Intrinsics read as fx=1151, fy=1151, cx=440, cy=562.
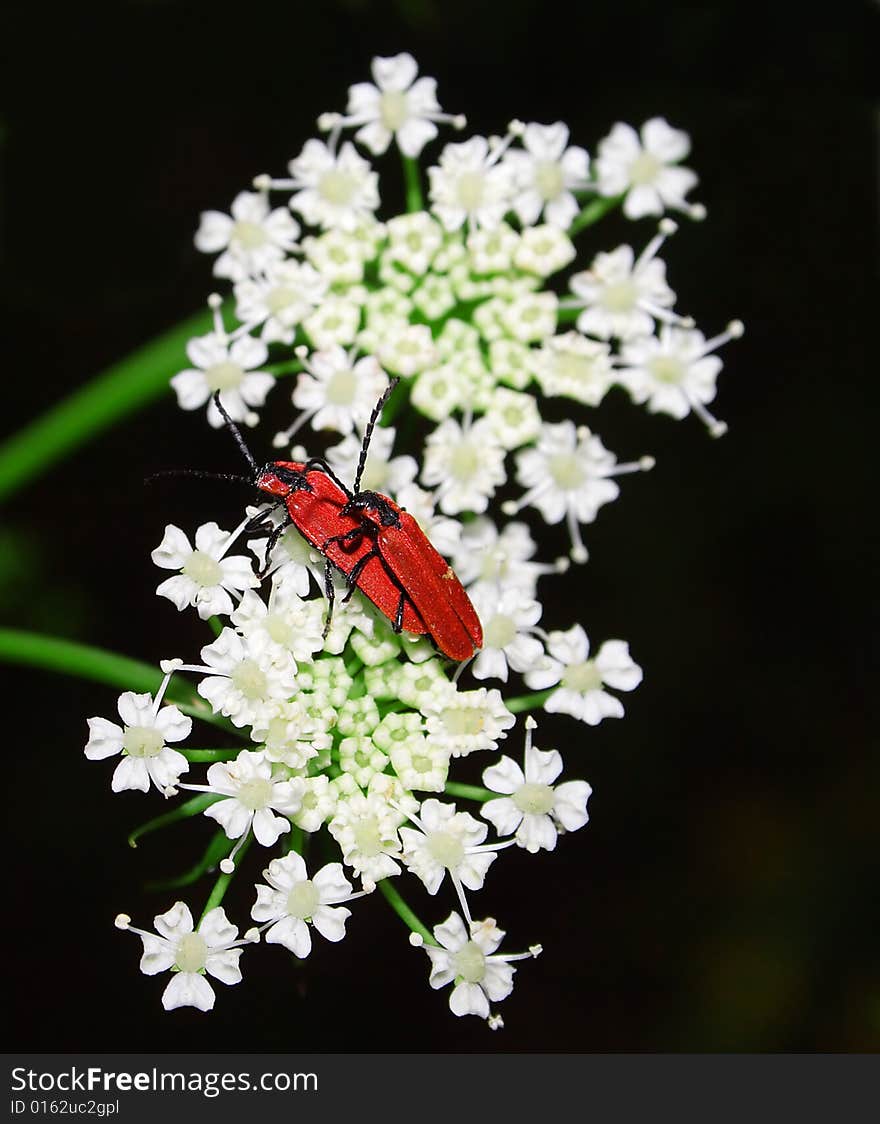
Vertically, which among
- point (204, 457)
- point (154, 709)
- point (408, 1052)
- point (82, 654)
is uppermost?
point (204, 457)

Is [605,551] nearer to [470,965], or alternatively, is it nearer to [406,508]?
[406,508]

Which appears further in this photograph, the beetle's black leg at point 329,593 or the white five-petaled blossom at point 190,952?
the beetle's black leg at point 329,593

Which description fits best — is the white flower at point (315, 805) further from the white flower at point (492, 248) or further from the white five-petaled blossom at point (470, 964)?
the white flower at point (492, 248)

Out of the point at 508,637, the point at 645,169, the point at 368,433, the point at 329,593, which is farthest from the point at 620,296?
the point at 329,593

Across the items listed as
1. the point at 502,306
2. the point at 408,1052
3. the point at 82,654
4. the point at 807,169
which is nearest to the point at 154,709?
the point at 82,654

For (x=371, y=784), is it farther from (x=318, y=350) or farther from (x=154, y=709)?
(x=318, y=350)

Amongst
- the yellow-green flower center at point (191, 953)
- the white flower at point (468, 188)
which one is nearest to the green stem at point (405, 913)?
the yellow-green flower center at point (191, 953)
